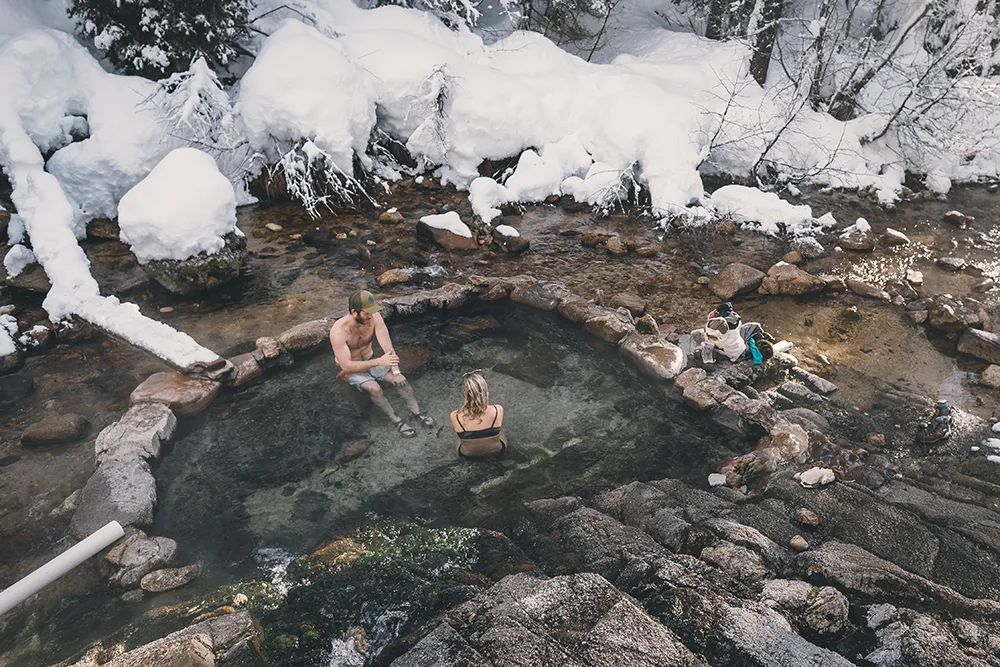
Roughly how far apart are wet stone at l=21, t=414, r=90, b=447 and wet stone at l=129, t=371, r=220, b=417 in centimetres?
47

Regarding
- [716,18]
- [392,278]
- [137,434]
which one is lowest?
[137,434]

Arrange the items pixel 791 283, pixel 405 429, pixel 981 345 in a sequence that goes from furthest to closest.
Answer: pixel 791 283
pixel 981 345
pixel 405 429

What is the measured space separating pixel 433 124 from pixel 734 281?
5.76m

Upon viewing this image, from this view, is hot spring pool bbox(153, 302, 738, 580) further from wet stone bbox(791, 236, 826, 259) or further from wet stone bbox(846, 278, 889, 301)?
wet stone bbox(791, 236, 826, 259)

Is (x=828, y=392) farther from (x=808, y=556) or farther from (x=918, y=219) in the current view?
(x=918, y=219)

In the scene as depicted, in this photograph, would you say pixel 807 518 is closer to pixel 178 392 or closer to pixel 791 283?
pixel 791 283

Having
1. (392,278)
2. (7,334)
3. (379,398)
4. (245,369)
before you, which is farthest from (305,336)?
(7,334)

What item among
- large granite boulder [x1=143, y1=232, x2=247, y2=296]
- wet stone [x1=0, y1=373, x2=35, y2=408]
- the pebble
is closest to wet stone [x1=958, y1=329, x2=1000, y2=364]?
the pebble

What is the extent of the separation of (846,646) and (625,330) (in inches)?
148

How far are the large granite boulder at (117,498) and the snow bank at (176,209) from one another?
3.16 meters

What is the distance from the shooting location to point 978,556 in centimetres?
355

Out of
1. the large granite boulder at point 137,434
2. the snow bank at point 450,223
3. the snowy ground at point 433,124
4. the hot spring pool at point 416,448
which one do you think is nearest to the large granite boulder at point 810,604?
the hot spring pool at point 416,448

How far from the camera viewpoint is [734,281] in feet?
24.9

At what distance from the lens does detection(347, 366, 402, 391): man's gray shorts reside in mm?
5555
